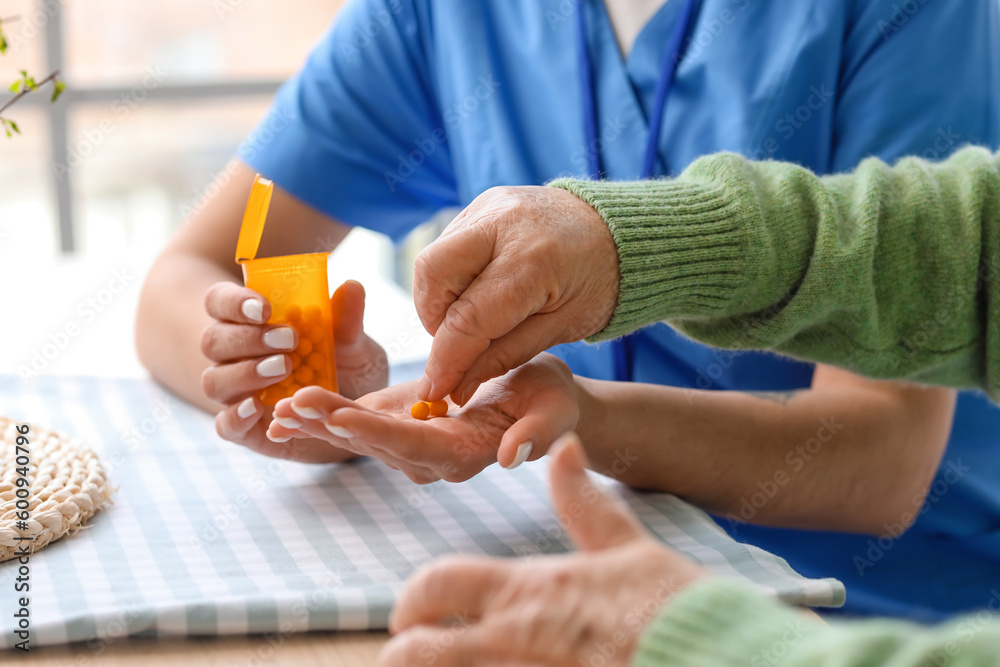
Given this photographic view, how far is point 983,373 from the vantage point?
0.80 metres

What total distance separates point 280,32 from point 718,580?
12.6ft

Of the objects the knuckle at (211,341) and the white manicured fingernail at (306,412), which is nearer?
the white manicured fingernail at (306,412)

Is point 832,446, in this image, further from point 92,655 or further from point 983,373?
point 92,655

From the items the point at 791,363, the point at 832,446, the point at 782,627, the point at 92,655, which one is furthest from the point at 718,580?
the point at 791,363

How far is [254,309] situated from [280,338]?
1.4 inches

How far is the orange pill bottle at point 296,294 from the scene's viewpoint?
0.73 meters

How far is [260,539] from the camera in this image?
648mm

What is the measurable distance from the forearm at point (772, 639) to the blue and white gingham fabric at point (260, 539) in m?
0.21

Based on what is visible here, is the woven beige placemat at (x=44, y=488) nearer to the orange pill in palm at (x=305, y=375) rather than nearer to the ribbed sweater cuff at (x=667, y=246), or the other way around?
the orange pill in palm at (x=305, y=375)
